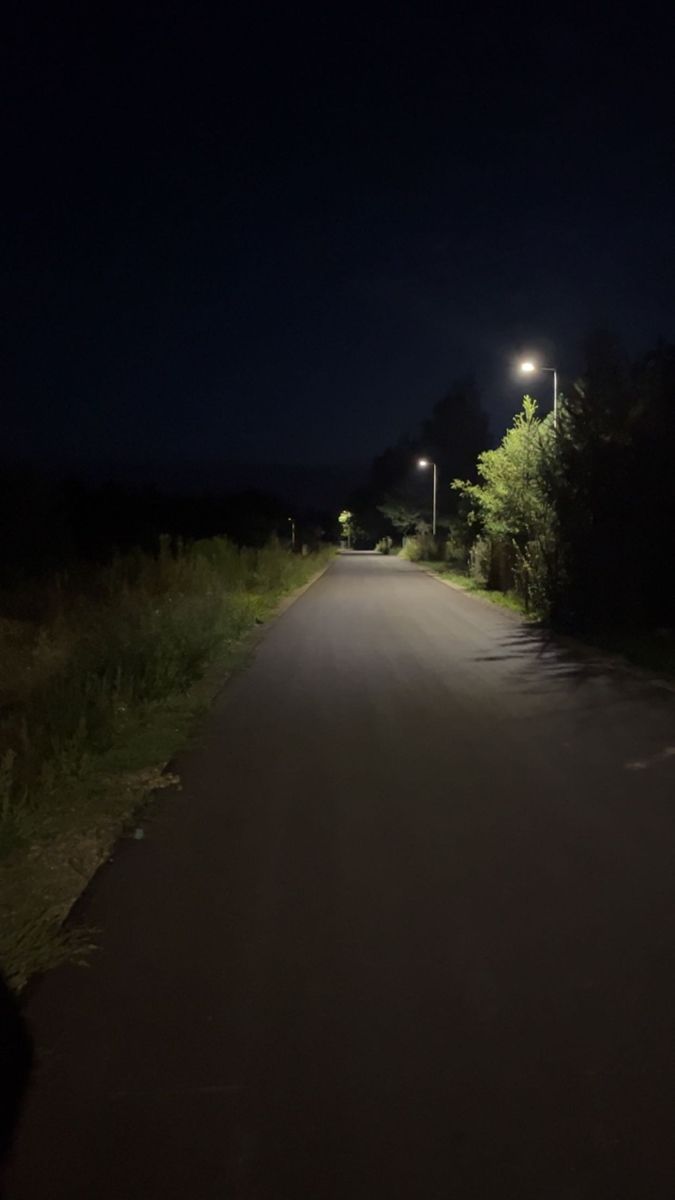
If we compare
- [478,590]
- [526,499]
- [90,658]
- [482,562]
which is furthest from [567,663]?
[482,562]

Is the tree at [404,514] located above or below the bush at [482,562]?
above

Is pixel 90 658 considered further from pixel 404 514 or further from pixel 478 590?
pixel 404 514

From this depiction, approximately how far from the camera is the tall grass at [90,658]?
789 cm

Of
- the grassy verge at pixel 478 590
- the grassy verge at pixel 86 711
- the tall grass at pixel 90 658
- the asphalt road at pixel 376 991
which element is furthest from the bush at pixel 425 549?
the asphalt road at pixel 376 991

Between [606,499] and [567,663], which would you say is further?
[606,499]

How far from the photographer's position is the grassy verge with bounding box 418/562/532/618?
2720 cm

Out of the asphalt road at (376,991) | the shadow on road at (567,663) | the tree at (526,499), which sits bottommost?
the asphalt road at (376,991)

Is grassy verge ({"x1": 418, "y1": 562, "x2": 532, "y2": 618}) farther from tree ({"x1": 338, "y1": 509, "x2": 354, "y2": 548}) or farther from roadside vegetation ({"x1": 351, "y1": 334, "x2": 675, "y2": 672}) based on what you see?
tree ({"x1": 338, "y1": 509, "x2": 354, "y2": 548})

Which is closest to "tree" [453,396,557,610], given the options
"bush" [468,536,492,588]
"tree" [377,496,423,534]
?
"bush" [468,536,492,588]

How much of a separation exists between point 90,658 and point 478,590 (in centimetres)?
2329

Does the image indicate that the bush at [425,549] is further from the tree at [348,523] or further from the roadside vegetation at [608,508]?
the tree at [348,523]

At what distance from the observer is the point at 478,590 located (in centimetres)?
3447

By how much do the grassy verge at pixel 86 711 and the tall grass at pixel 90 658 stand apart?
1.0 inches

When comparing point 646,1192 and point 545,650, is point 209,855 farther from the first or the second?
point 545,650
